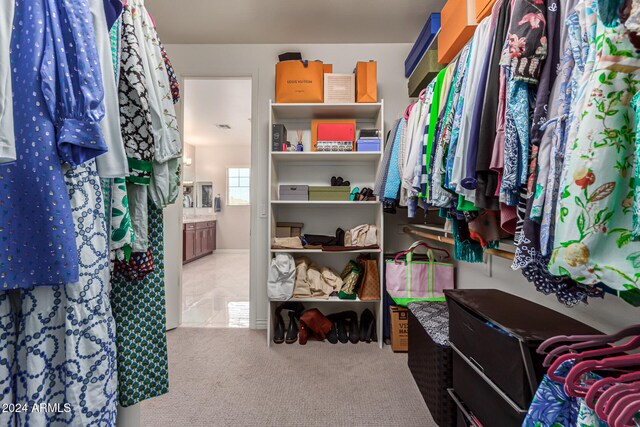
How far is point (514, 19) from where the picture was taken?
0.79m

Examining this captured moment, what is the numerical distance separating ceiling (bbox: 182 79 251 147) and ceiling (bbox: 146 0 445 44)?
57 centimetres

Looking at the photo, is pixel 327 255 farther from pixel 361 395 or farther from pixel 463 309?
pixel 463 309

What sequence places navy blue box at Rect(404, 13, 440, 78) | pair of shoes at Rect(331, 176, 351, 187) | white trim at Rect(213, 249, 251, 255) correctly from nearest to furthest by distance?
navy blue box at Rect(404, 13, 440, 78) → pair of shoes at Rect(331, 176, 351, 187) → white trim at Rect(213, 249, 251, 255)

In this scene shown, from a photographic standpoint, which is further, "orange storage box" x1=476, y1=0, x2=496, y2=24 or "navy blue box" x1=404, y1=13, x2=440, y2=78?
"navy blue box" x1=404, y1=13, x2=440, y2=78

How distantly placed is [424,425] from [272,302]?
132 centimetres

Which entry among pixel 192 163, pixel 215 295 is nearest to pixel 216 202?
pixel 192 163

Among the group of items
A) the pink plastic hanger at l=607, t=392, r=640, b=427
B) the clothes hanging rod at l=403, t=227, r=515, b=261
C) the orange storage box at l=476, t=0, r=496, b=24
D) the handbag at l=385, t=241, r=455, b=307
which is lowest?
the handbag at l=385, t=241, r=455, b=307

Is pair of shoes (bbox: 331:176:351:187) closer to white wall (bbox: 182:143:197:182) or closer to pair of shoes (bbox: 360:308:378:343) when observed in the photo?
pair of shoes (bbox: 360:308:378:343)

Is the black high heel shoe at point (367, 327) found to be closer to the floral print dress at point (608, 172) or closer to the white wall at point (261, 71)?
the white wall at point (261, 71)

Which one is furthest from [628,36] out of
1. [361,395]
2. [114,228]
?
[361,395]

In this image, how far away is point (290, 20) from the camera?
2.34m

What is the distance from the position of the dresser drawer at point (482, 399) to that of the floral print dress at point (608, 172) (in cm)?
59

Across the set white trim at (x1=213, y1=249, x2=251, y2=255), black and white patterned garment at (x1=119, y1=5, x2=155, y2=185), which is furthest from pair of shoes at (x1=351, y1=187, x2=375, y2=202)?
white trim at (x1=213, y1=249, x2=251, y2=255)

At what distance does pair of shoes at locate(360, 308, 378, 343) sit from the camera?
7.78ft
